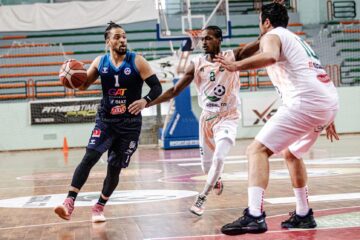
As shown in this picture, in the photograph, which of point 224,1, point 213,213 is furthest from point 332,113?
point 224,1

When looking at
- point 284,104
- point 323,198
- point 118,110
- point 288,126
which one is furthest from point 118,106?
point 323,198

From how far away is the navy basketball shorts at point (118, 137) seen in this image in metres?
6.25

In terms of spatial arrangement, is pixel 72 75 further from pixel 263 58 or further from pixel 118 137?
pixel 263 58

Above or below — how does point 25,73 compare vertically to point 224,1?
below

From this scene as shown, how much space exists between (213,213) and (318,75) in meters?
1.99

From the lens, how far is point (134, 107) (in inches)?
241

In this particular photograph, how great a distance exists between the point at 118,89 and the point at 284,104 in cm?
191

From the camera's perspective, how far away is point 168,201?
738cm

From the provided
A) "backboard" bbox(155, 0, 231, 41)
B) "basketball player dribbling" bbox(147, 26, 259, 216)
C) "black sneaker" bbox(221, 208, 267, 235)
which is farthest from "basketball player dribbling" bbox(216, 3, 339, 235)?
"backboard" bbox(155, 0, 231, 41)

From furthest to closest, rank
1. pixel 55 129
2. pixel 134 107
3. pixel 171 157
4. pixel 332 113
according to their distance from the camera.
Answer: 1. pixel 55 129
2. pixel 171 157
3. pixel 134 107
4. pixel 332 113

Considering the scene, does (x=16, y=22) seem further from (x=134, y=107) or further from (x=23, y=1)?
(x=134, y=107)

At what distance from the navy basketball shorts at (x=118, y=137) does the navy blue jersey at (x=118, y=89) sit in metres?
0.08

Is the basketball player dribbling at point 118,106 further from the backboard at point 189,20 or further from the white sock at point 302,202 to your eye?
the backboard at point 189,20

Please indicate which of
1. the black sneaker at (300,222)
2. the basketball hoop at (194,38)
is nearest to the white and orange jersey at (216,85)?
the black sneaker at (300,222)
